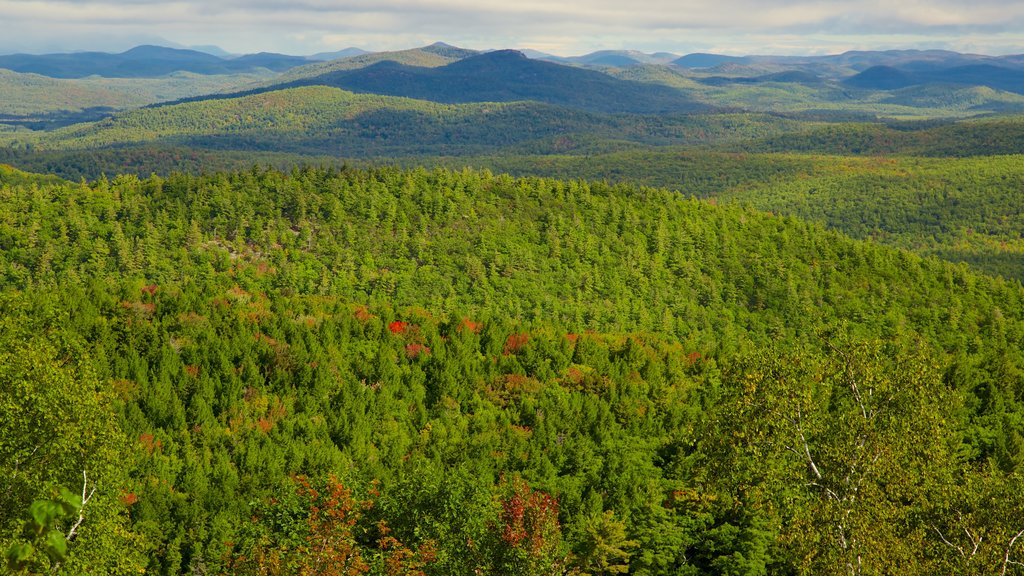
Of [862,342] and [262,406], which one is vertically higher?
[862,342]

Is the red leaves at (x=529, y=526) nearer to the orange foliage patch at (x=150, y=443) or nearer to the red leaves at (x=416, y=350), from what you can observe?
the orange foliage patch at (x=150, y=443)

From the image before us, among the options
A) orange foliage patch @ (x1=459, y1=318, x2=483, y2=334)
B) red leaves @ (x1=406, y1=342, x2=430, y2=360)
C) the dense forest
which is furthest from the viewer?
orange foliage patch @ (x1=459, y1=318, x2=483, y2=334)

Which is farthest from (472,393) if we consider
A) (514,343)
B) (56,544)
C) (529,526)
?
(56,544)

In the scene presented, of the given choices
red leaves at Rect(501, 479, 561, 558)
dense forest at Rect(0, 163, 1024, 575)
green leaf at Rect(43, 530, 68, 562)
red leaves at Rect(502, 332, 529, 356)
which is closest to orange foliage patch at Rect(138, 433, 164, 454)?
dense forest at Rect(0, 163, 1024, 575)

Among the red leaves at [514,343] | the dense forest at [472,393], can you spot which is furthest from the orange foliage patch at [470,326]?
the red leaves at [514,343]

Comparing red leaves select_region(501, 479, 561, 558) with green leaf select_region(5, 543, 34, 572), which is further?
red leaves select_region(501, 479, 561, 558)

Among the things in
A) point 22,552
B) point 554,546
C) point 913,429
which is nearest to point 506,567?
point 554,546

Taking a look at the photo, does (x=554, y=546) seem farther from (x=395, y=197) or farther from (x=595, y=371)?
(x=395, y=197)

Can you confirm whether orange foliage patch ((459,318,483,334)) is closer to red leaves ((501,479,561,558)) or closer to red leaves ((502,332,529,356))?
red leaves ((502,332,529,356))
